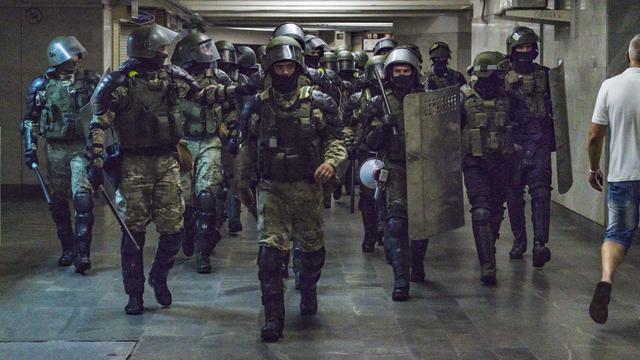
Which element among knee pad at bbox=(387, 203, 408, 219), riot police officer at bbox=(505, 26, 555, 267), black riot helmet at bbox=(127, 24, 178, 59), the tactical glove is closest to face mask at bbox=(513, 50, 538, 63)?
riot police officer at bbox=(505, 26, 555, 267)

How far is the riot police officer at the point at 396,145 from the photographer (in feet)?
27.5

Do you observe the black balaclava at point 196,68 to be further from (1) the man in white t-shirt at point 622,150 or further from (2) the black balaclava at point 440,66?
(1) the man in white t-shirt at point 622,150

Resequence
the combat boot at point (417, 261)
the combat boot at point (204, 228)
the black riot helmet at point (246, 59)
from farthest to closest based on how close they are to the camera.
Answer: the black riot helmet at point (246, 59), the combat boot at point (204, 228), the combat boot at point (417, 261)

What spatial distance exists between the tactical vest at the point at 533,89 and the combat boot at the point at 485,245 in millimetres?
1413

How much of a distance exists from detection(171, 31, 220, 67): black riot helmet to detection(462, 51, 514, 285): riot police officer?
2.17m

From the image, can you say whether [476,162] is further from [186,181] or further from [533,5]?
[533,5]

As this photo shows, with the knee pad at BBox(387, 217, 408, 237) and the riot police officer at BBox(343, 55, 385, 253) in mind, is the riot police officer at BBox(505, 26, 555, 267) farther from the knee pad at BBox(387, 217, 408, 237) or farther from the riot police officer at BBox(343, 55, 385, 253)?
the knee pad at BBox(387, 217, 408, 237)

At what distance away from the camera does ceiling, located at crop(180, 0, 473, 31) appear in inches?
919

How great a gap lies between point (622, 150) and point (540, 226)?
2.69 m

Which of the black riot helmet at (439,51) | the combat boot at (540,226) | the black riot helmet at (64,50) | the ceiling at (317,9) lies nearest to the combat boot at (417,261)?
the combat boot at (540,226)

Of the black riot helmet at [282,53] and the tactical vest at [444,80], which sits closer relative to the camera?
the black riot helmet at [282,53]

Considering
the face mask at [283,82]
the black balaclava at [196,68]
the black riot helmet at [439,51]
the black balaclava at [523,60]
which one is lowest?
the face mask at [283,82]

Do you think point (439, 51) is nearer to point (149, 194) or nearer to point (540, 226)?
point (540, 226)

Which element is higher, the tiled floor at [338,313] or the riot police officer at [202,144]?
the riot police officer at [202,144]
